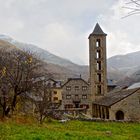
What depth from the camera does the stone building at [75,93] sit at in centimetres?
7244

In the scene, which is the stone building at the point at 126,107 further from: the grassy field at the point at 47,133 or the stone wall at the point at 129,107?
the grassy field at the point at 47,133

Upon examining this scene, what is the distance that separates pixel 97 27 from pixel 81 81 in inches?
498

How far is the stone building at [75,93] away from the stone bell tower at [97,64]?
25.4 feet

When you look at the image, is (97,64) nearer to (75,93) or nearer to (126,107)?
(75,93)

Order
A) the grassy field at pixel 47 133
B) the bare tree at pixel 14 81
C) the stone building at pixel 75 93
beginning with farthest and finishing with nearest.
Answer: the stone building at pixel 75 93 < the bare tree at pixel 14 81 < the grassy field at pixel 47 133

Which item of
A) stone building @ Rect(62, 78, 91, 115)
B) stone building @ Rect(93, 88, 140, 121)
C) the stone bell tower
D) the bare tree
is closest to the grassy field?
the bare tree

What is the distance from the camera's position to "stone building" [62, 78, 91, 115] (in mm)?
72438

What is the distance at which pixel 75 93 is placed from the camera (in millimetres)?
72938

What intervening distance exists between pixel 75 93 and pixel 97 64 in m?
10.2

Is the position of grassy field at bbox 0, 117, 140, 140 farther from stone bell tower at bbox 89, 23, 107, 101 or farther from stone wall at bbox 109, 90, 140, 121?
stone bell tower at bbox 89, 23, 107, 101

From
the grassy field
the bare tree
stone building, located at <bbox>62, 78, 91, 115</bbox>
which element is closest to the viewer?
the grassy field

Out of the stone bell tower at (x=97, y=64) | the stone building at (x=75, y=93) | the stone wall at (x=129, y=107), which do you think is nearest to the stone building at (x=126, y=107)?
the stone wall at (x=129, y=107)

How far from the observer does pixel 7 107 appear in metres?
29.1

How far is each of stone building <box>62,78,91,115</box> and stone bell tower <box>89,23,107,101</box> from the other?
7734mm
